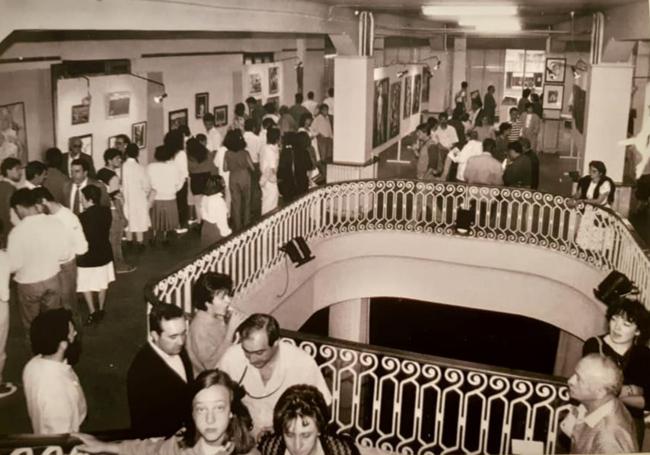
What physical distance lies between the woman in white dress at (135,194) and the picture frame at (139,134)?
→ 1.88 meters

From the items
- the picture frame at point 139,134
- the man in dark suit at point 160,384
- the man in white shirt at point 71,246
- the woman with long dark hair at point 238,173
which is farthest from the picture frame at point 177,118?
the man in dark suit at point 160,384

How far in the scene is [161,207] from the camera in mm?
9516

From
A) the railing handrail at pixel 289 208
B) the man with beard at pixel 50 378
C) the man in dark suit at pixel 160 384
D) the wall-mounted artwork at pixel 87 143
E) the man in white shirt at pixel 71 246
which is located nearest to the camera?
the man in dark suit at pixel 160 384

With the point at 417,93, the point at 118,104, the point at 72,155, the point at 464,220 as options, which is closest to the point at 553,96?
the point at 417,93

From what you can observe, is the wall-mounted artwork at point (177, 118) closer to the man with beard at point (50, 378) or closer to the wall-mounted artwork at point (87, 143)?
the wall-mounted artwork at point (87, 143)

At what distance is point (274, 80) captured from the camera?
15836 mm

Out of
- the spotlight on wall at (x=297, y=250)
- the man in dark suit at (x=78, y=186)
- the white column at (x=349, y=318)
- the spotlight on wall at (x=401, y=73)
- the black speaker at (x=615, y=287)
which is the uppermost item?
the spotlight on wall at (x=401, y=73)

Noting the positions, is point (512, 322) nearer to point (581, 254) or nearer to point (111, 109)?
point (581, 254)

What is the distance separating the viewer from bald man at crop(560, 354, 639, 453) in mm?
3402

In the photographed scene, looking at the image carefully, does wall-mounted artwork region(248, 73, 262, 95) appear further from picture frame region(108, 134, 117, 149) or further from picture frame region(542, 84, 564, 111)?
picture frame region(542, 84, 564, 111)

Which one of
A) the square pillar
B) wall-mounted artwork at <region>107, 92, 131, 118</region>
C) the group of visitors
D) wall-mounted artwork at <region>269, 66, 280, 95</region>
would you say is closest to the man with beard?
the group of visitors

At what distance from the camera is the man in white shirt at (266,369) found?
415 cm

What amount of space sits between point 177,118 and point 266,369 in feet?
27.5

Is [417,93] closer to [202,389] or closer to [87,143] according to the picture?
[87,143]
